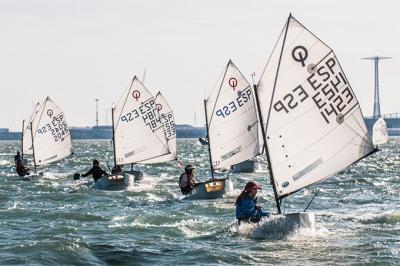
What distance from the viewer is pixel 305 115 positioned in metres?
22.0

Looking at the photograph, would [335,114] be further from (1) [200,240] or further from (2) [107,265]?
(2) [107,265]

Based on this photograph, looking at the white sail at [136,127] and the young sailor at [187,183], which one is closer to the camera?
the young sailor at [187,183]

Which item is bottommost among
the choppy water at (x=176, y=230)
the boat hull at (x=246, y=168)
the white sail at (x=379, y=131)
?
the choppy water at (x=176, y=230)

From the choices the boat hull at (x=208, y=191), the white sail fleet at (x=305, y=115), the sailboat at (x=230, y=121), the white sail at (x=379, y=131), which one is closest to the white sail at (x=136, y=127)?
the sailboat at (x=230, y=121)

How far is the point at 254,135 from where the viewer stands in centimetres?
3978

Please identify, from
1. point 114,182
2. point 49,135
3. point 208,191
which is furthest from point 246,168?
point 208,191

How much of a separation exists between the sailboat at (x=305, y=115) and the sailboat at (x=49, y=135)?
3142 cm

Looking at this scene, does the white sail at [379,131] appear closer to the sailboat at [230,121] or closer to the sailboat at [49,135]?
the sailboat at [49,135]

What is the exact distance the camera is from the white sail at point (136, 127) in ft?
144

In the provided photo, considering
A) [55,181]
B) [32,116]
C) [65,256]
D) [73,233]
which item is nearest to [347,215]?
[73,233]

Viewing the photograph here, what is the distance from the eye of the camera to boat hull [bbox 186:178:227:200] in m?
34.2

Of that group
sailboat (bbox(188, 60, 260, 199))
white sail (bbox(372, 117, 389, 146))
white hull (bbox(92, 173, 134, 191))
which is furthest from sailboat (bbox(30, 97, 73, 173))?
white sail (bbox(372, 117, 389, 146))

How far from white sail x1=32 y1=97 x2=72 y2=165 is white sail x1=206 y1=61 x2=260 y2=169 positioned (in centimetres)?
1584

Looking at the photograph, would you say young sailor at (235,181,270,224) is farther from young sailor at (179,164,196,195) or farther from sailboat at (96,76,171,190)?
sailboat at (96,76,171,190)
